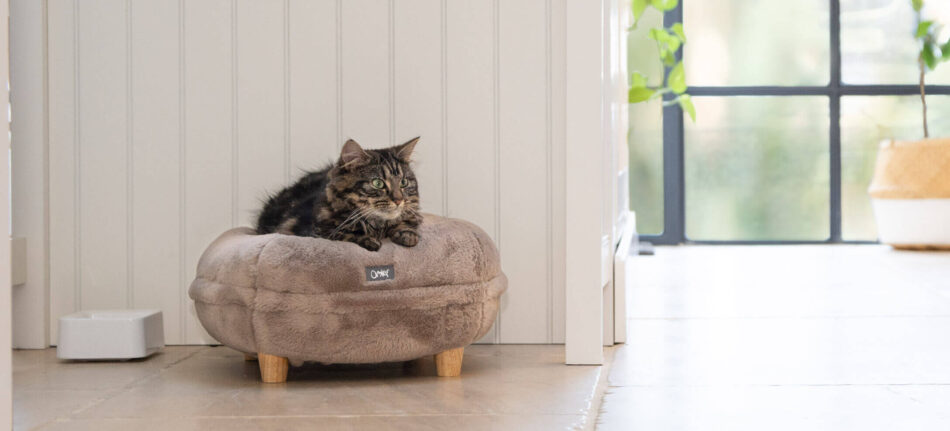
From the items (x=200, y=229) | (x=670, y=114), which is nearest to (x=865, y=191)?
(x=670, y=114)

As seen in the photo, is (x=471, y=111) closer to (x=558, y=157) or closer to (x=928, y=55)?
(x=558, y=157)

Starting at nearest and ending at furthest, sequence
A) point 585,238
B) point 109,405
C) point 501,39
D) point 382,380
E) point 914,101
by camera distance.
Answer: point 109,405
point 382,380
point 585,238
point 501,39
point 914,101

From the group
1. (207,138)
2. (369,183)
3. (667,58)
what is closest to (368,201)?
(369,183)

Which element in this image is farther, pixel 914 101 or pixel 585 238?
pixel 914 101

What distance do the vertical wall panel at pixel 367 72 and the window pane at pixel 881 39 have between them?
3.87 m

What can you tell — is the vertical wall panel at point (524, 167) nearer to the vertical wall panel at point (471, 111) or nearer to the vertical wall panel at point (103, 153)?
the vertical wall panel at point (471, 111)

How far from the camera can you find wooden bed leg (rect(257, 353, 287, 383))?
7.02 ft

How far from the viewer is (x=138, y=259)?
8.90 ft

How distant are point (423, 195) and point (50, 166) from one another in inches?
39.5

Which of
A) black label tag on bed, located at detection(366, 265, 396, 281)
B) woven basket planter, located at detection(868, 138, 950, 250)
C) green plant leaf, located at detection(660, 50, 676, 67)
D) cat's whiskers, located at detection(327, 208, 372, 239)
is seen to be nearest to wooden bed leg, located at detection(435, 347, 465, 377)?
black label tag on bed, located at detection(366, 265, 396, 281)

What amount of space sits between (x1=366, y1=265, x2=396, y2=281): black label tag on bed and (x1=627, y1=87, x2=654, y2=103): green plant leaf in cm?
339

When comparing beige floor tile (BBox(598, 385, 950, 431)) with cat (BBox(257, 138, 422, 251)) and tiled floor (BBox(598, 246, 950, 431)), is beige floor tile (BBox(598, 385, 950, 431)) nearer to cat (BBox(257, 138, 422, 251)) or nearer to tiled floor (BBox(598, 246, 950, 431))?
tiled floor (BBox(598, 246, 950, 431))

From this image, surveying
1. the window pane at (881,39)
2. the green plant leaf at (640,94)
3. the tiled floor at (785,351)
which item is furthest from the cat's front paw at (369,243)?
the window pane at (881,39)

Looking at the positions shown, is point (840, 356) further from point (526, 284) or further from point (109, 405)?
point (109, 405)
